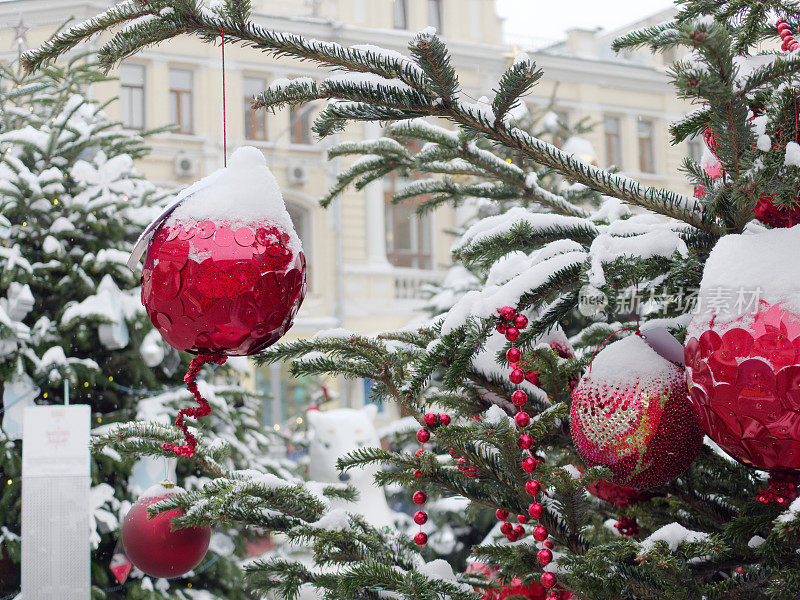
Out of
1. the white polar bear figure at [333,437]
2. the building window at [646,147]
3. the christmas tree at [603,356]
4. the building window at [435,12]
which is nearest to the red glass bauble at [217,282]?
the christmas tree at [603,356]

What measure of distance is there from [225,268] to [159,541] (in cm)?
99

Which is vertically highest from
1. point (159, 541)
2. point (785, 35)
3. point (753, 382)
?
point (785, 35)

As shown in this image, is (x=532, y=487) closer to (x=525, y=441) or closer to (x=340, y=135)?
(x=525, y=441)

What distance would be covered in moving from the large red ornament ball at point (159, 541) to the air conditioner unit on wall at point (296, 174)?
11367 millimetres

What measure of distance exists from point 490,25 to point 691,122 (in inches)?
559

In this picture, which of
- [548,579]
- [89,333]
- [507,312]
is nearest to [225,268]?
[507,312]

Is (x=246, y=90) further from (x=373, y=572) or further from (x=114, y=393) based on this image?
(x=373, y=572)

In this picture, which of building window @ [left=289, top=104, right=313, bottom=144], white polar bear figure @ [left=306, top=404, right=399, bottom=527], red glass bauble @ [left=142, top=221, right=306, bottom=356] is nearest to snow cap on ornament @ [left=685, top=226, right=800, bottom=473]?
red glass bauble @ [left=142, top=221, right=306, bottom=356]

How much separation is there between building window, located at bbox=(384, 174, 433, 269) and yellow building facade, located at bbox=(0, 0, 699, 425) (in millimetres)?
20

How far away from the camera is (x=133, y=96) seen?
12.3 metres

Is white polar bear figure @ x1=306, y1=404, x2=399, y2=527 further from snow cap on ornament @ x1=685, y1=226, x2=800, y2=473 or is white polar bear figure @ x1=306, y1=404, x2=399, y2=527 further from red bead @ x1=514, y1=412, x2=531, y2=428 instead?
snow cap on ornament @ x1=685, y1=226, x2=800, y2=473

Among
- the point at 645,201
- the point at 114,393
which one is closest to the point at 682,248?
the point at 645,201

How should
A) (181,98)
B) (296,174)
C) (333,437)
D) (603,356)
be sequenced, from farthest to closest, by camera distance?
(296,174), (181,98), (333,437), (603,356)

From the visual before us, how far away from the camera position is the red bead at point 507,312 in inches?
48.2
